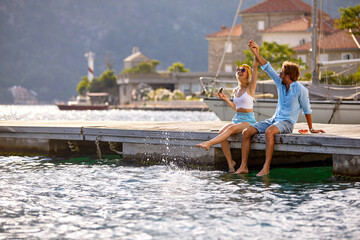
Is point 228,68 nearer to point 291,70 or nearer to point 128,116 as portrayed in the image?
point 128,116

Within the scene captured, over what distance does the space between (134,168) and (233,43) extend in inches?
4012

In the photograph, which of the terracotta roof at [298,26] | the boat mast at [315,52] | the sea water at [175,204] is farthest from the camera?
the terracotta roof at [298,26]

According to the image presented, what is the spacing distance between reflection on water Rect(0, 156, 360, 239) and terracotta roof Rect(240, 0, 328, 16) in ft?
330

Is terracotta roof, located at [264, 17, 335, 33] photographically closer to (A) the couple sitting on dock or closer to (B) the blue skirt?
(B) the blue skirt

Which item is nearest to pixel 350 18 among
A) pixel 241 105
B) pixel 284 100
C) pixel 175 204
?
pixel 241 105

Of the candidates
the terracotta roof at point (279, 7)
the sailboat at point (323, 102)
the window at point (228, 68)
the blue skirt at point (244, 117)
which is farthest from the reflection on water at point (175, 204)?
the window at point (228, 68)

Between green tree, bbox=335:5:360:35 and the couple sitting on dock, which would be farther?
green tree, bbox=335:5:360:35

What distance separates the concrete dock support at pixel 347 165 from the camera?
35.7ft

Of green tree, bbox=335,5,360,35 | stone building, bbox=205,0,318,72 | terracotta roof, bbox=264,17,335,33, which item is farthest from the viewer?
stone building, bbox=205,0,318,72

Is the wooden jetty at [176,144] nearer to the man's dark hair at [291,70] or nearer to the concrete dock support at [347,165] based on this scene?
the concrete dock support at [347,165]

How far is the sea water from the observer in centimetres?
744

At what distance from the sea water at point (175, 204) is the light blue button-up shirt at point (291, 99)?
4.19ft

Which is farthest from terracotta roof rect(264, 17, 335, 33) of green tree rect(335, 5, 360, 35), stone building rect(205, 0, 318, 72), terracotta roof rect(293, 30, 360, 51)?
green tree rect(335, 5, 360, 35)

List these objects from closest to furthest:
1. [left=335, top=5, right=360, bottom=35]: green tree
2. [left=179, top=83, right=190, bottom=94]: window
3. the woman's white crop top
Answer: the woman's white crop top, [left=335, top=5, right=360, bottom=35]: green tree, [left=179, top=83, right=190, bottom=94]: window
